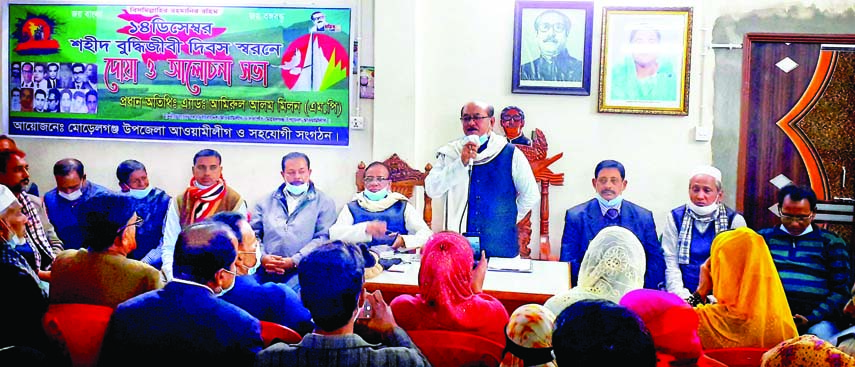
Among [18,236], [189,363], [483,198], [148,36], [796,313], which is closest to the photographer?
[189,363]

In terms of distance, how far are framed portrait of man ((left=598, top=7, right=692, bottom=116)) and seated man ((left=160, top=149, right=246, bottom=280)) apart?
95.7 inches

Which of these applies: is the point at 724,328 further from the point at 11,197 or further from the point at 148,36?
the point at 148,36

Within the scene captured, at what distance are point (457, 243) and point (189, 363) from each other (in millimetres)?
1003

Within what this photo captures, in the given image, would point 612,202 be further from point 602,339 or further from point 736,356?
point 602,339

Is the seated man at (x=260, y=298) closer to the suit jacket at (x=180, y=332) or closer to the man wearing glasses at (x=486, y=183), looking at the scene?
the suit jacket at (x=180, y=332)

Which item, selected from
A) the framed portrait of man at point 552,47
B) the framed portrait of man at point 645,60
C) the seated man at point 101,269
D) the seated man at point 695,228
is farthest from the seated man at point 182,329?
the framed portrait of man at point 645,60

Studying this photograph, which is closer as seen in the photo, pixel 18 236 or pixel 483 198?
pixel 18 236

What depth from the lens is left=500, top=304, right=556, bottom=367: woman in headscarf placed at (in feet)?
6.94

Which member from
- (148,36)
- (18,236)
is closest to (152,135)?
(148,36)

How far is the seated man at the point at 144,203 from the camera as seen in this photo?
484 centimetres

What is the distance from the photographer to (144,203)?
16.6 ft

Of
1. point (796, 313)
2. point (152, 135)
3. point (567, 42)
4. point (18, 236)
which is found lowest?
point (796, 313)

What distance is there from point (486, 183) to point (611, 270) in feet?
6.15

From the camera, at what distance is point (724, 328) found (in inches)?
111
